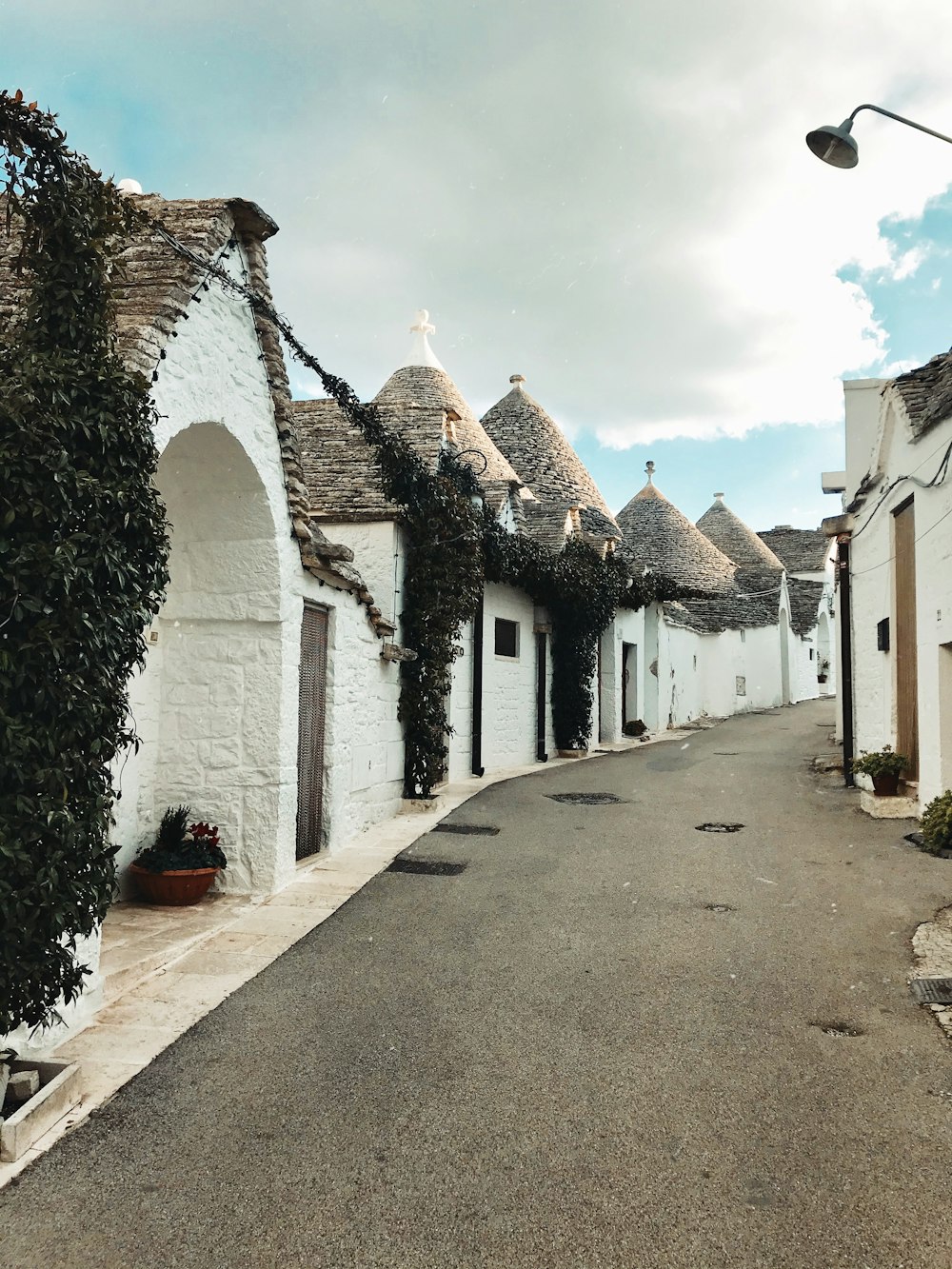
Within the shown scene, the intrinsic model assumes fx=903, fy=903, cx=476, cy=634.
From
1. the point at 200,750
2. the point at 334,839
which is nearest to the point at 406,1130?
the point at 200,750

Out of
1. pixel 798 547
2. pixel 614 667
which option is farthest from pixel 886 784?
pixel 798 547

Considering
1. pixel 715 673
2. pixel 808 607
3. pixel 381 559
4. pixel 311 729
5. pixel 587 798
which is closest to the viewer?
pixel 311 729

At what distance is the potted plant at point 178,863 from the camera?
A: 6879 millimetres

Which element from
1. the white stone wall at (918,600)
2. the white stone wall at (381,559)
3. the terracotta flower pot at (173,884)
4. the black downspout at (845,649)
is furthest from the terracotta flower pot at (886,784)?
the terracotta flower pot at (173,884)

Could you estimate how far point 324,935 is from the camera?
6262mm

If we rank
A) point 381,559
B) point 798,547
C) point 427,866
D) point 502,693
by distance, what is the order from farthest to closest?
point 798,547 < point 502,693 < point 381,559 < point 427,866

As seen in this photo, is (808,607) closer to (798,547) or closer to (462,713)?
(798,547)

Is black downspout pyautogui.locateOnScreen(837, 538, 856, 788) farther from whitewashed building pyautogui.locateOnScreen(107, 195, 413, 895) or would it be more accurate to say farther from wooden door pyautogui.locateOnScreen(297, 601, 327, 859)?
whitewashed building pyautogui.locateOnScreen(107, 195, 413, 895)

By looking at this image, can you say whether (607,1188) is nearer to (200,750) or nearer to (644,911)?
(644,911)

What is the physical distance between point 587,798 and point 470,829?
109 inches

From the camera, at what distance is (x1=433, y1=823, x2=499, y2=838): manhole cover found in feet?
31.9

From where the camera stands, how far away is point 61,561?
3.64m

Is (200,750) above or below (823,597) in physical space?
below

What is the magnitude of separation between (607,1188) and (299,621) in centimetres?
549
